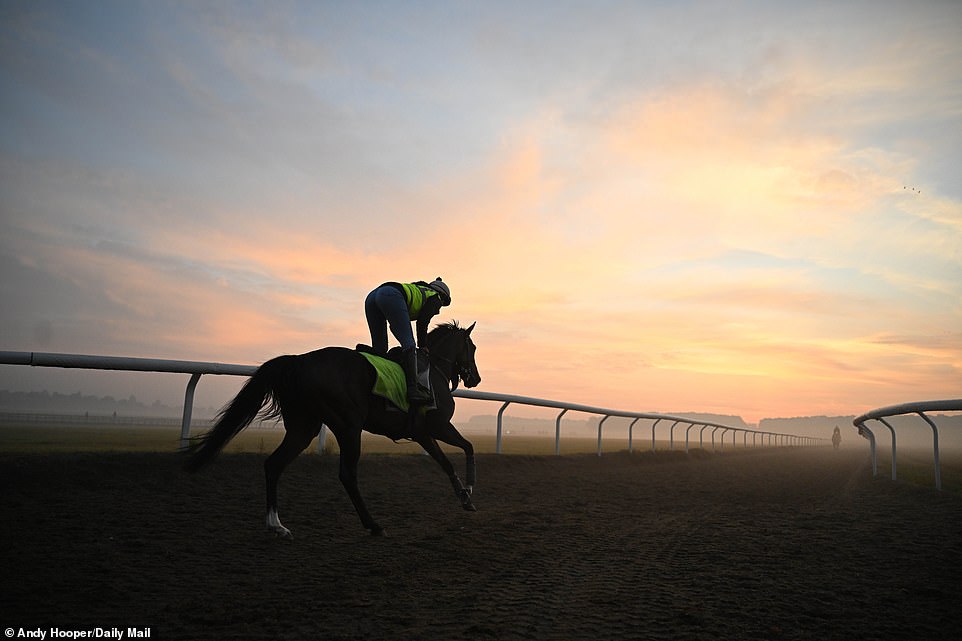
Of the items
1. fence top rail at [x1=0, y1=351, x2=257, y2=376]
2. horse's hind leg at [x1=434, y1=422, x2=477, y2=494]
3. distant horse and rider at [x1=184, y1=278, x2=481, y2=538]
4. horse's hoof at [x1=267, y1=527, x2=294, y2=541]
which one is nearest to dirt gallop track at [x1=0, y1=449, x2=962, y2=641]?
horse's hoof at [x1=267, y1=527, x2=294, y2=541]

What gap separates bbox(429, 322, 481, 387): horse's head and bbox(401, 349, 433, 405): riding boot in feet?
3.72

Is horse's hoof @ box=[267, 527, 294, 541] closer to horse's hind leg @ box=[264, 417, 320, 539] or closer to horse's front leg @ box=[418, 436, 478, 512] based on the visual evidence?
horse's hind leg @ box=[264, 417, 320, 539]

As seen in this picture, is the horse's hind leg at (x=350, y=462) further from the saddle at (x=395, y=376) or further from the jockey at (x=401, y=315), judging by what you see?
the jockey at (x=401, y=315)

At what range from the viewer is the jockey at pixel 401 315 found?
6.41 metres

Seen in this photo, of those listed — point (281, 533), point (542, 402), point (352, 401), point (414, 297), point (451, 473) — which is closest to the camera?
point (281, 533)

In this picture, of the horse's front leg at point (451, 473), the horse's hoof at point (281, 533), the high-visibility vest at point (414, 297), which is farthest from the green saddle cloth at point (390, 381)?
the horse's hoof at point (281, 533)

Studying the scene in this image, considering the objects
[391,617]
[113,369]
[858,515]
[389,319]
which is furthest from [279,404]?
[858,515]

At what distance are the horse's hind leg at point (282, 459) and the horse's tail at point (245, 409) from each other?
27 cm

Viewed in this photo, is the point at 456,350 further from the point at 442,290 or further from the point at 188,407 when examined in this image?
the point at 188,407

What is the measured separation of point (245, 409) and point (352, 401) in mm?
900

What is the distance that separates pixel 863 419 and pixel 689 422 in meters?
9.59

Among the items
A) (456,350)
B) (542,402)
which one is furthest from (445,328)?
(542,402)

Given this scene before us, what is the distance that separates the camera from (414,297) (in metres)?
6.94

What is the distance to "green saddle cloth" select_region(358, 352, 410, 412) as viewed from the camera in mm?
5949
